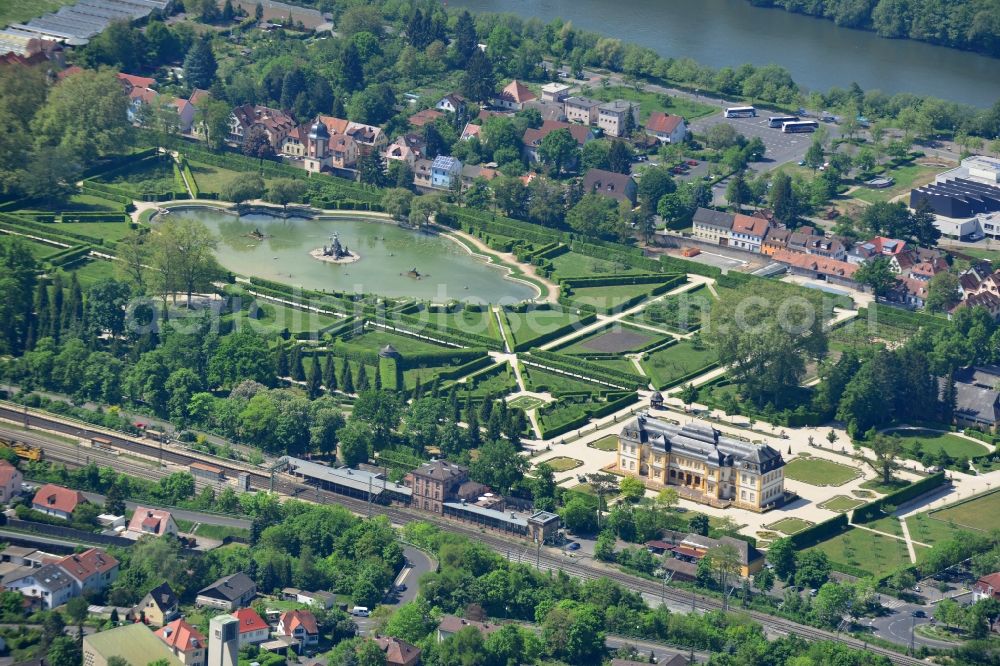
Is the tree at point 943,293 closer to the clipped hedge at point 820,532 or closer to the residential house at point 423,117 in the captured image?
the clipped hedge at point 820,532

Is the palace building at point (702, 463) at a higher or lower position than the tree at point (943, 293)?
lower

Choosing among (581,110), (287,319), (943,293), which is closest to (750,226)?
(943,293)

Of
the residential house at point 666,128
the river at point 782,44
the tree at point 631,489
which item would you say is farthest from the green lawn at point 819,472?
the river at point 782,44

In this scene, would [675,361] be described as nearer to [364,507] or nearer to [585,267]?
[585,267]

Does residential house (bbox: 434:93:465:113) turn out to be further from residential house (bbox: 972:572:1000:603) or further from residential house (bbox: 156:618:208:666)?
residential house (bbox: 156:618:208:666)

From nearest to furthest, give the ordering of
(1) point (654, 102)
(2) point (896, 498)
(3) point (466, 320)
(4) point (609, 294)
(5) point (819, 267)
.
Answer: (2) point (896, 498)
(3) point (466, 320)
(4) point (609, 294)
(5) point (819, 267)
(1) point (654, 102)

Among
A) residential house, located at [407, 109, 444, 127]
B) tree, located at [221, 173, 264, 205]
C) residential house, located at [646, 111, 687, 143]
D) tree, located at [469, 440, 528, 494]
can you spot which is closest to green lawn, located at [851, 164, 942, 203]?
residential house, located at [646, 111, 687, 143]
